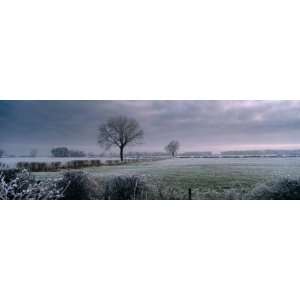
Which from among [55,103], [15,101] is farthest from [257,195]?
[15,101]

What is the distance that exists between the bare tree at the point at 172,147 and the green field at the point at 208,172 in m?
0.13

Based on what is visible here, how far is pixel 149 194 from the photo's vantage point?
5.49m

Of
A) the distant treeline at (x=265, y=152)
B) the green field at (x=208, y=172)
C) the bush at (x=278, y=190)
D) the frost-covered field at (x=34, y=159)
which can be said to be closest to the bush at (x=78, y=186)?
the green field at (x=208, y=172)

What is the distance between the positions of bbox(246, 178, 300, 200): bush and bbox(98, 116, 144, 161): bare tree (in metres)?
2.05

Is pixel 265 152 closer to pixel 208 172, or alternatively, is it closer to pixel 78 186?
pixel 208 172

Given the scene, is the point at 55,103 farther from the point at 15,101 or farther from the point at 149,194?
the point at 149,194

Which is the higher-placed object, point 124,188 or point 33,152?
point 33,152

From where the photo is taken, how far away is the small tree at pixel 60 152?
5.59 metres

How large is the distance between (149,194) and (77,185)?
1199mm

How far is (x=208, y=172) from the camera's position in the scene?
5.63 meters

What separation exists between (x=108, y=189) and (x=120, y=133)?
936 mm

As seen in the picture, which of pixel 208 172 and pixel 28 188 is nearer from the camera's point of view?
pixel 28 188

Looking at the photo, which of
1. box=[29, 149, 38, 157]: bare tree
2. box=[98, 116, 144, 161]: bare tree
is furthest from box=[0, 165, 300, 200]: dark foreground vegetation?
box=[98, 116, 144, 161]: bare tree

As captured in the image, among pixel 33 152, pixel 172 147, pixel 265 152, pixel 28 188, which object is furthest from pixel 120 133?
pixel 265 152
